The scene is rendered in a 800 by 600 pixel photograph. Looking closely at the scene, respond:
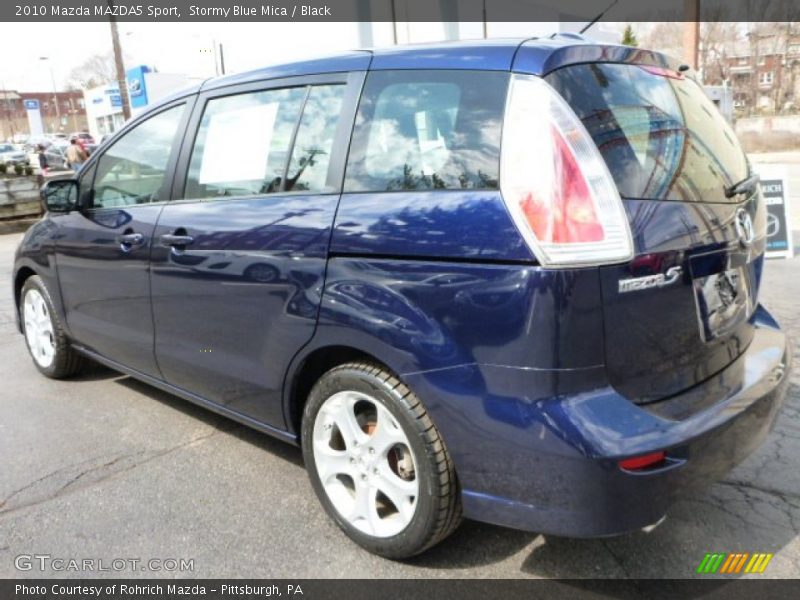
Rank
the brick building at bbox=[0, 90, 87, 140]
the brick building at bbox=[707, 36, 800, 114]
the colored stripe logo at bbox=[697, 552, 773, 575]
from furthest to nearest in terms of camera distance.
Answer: the brick building at bbox=[0, 90, 87, 140] → the brick building at bbox=[707, 36, 800, 114] → the colored stripe logo at bbox=[697, 552, 773, 575]

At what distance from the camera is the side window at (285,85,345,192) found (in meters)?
2.58

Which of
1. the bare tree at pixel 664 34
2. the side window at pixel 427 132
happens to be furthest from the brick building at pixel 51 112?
the side window at pixel 427 132

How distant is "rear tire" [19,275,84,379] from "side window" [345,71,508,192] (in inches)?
113

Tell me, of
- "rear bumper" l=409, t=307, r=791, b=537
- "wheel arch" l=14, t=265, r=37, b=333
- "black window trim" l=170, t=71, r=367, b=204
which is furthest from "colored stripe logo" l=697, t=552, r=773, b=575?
"wheel arch" l=14, t=265, r=37, b=333

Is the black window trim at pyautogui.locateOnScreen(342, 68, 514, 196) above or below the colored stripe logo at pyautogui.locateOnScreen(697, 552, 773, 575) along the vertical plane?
above

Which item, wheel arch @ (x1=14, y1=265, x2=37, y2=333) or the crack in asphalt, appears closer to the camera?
the crack in asphalt

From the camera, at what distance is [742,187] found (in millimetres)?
2436

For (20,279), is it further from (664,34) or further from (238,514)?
(664,34)

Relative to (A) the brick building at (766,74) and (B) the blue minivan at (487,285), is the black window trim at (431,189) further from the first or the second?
(A) the brick building at (766,74)

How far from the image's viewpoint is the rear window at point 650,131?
2057 millimetres

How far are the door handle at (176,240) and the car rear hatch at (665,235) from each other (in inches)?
69.4

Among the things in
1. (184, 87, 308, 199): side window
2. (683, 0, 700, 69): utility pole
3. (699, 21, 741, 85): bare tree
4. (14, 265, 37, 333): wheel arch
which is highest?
(699, 21, 741, 85): bare tree

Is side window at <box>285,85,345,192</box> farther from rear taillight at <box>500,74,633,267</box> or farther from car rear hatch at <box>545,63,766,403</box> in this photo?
car rear hatch at <box>545,63,766,403</box>

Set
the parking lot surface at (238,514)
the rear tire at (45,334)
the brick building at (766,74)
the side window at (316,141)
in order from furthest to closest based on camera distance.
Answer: the brick building at (766,74), the rear tire at (45,334), the side window at (316,141), the parking lot surface at (238,514)
